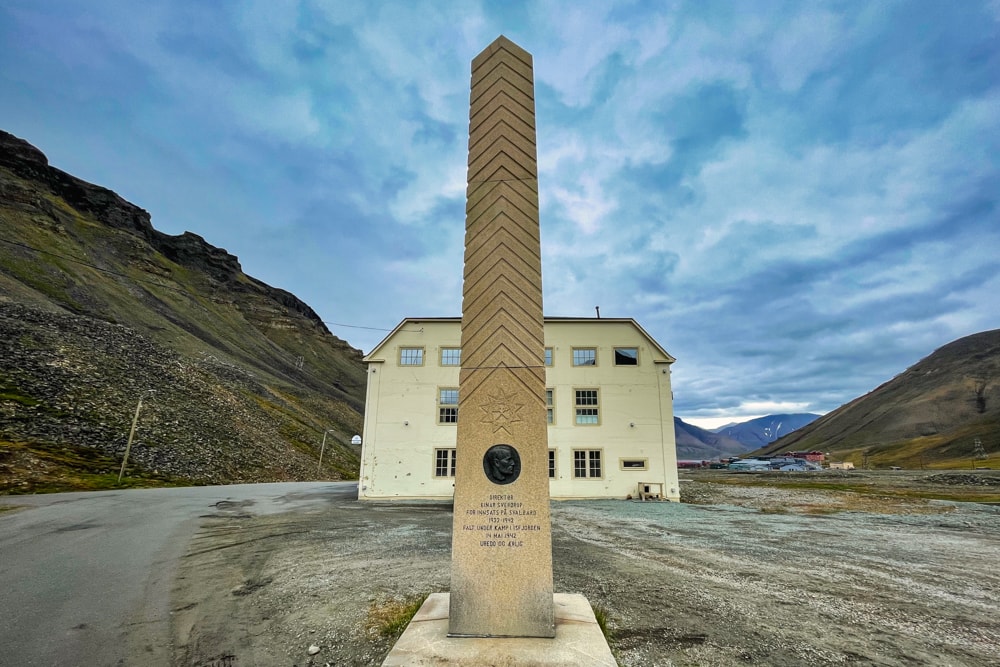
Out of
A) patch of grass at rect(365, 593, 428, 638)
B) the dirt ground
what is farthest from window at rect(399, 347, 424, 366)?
patch of grass at rect(365, 593, 428, 638)

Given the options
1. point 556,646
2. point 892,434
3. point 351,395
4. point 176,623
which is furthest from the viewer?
point 892,434

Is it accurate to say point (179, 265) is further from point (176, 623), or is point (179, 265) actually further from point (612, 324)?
point (176, 623)

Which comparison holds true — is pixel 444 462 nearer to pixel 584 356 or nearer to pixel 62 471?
pixel 584 356

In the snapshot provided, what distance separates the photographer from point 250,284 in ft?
475

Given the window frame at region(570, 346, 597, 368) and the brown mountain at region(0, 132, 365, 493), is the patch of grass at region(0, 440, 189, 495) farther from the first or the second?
the window frame at region(570, 346, 597, 368)

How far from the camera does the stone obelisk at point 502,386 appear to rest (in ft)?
16.3

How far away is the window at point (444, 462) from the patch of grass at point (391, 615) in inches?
715

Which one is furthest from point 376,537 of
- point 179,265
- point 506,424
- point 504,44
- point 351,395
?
point 179,265

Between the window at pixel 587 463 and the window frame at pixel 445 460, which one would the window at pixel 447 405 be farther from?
the window at pixel 587 463

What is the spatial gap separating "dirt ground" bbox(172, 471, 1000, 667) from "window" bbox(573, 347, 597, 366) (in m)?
12.6

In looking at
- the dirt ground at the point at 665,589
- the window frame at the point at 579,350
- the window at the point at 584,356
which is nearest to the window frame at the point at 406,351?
the window frame at the point at 579,350

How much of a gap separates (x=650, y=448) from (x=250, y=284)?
150572mm

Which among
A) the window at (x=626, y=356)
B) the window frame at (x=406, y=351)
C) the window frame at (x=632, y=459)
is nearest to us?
the window frame at (x=632, y=459)

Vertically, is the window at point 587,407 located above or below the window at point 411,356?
below
